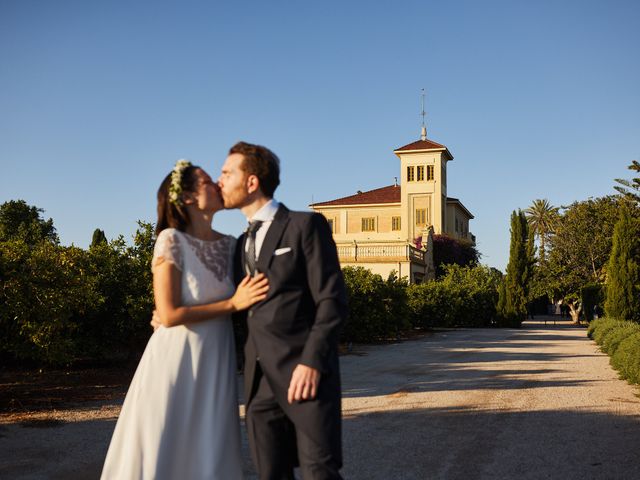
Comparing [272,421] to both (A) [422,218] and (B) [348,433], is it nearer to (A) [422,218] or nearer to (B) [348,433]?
(B) [348,433]

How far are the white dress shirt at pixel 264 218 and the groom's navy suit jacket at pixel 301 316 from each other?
0.11 ft

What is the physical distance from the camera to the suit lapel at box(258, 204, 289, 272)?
324 centimetres

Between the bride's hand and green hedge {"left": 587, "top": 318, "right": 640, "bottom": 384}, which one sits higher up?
the bride's hand

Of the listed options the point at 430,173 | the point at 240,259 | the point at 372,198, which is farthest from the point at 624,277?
the point at 372,198

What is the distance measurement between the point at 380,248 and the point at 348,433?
34990 millimetres

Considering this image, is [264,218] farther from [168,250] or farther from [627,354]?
[627,354]

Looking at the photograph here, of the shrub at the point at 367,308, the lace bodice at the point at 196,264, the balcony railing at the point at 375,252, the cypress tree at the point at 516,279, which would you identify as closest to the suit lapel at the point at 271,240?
the lace bodice at the point at 196,264

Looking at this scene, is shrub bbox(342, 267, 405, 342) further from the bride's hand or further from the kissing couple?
the bride's hand

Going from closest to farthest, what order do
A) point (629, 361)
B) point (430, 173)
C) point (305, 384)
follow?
point (305, 384), point (629, 361), point (430, 173)

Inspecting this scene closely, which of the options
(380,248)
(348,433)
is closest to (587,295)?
(380,248)

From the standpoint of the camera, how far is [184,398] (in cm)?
349

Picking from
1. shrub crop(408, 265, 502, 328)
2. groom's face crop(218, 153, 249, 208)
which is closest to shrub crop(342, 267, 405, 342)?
shrub crop(408, 265, 502, 328)

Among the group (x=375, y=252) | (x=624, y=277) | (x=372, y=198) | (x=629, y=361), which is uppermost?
(x=372, y=198)

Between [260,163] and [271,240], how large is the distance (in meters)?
0.40
